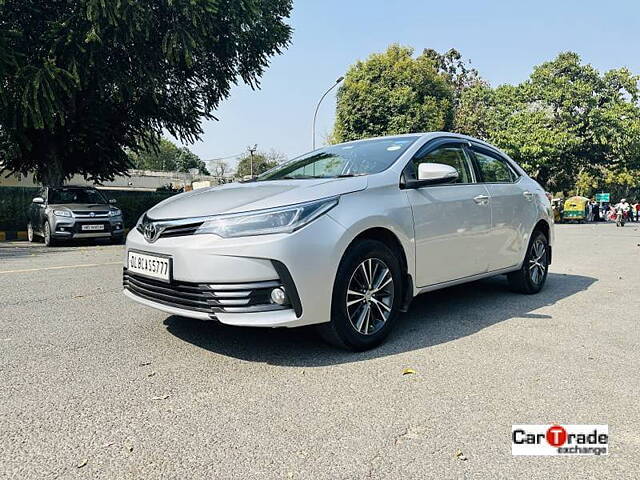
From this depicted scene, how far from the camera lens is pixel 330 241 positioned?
3.09 metres

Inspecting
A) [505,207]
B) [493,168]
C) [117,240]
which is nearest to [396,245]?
[505,207]

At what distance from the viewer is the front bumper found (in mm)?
2947

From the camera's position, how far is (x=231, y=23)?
16688 mm

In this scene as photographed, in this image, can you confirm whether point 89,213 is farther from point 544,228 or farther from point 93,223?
point 544,228

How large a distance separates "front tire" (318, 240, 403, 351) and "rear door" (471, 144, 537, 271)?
146 centimetres

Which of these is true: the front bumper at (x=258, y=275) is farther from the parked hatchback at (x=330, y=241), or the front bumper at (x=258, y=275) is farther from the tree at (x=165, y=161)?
the tree at (x=165, y=161)

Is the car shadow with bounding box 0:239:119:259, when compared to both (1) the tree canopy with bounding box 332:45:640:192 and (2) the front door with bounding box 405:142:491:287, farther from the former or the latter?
(1) the tree canopy with bounding box 332:45:640:192

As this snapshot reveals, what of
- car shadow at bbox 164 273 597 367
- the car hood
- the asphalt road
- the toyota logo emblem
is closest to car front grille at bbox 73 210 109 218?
the asphalt road

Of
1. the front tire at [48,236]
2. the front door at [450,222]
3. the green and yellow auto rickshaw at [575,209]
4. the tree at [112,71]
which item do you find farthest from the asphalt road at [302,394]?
the green and yellow auto rickshaw at [575,209]

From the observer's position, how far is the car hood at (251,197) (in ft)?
10.3

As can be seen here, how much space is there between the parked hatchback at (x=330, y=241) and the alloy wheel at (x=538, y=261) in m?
0.98

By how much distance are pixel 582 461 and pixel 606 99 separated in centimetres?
3663

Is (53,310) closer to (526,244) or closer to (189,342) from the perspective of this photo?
(189,342)

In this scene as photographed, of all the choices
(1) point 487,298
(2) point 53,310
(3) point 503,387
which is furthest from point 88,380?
(1) point 487,298
